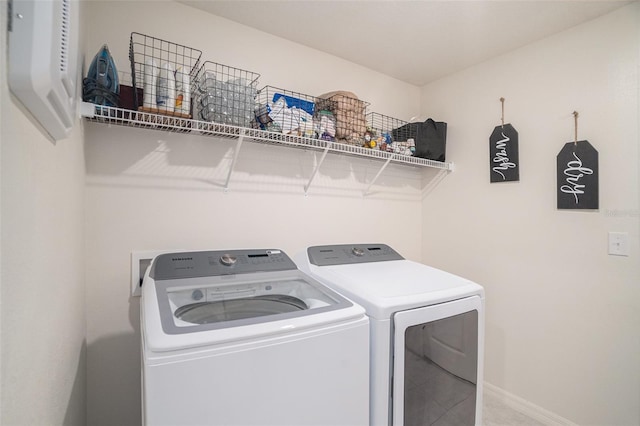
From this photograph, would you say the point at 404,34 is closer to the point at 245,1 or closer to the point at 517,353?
the point at 245,1

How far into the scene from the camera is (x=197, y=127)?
1.64m

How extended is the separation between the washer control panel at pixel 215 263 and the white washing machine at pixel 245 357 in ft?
0.05

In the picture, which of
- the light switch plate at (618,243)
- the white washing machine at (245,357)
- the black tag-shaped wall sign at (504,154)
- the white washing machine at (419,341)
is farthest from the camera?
the black tag-shaped wall sign at (504,154)

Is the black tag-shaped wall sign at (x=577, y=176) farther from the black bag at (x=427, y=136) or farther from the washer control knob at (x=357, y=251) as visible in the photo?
the washer control knob at (x=357, y=251)

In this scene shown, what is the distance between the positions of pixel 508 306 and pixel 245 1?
276cm

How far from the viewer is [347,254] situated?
6.34 ft

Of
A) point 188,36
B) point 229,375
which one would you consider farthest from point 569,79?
point 229,375

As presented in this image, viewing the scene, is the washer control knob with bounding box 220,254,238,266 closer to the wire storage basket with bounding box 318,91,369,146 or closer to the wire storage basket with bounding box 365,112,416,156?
the wire storage basket with bounding box 318,91,369,146

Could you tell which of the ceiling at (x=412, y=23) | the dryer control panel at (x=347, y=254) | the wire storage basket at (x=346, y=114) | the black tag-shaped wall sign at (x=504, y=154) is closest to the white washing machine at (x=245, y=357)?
the dryer control panel at (x=347, y=254)

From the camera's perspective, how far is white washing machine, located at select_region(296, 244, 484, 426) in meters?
1.23

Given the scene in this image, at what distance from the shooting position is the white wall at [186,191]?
1600mm

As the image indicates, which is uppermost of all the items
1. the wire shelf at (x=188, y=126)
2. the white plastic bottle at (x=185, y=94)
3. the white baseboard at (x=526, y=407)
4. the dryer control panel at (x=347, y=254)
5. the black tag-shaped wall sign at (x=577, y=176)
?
the white plastic bottle at (x=185, y=94)

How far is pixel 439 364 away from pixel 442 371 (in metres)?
0.05

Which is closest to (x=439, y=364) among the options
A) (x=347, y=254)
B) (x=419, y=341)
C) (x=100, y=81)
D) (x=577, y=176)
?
(x=419, y=341)
